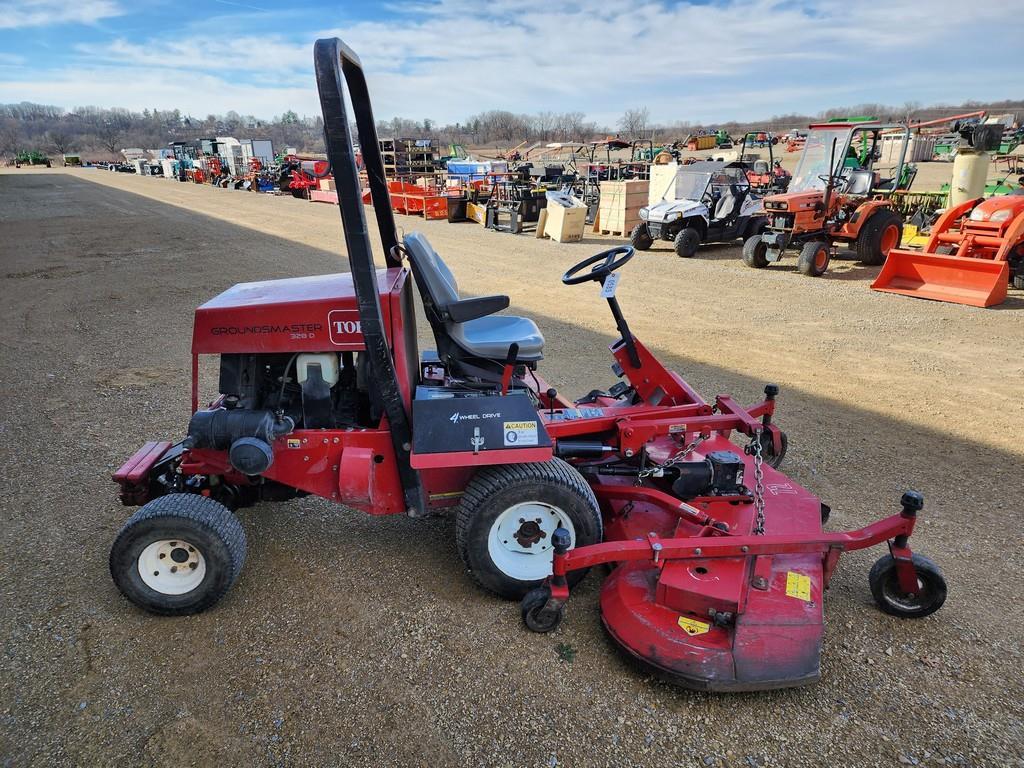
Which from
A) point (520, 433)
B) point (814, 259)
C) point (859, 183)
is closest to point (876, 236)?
point (814, 259)

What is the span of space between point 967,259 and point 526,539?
25.1 feet

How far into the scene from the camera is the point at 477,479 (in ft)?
9.24

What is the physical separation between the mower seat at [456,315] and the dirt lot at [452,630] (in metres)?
0.97

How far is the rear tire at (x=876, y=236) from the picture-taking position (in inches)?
396

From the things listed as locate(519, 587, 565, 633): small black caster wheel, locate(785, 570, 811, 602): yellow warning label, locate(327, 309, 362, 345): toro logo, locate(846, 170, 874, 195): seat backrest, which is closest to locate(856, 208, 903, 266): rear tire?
locate(846, 170, 874, 195): seat backrest

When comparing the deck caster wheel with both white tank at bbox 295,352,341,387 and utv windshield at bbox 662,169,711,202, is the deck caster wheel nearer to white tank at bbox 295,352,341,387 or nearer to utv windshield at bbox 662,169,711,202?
white tank at bbox 295,352,341,387

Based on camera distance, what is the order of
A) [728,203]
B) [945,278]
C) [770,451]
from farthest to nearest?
[728,203], [945,278], [770,451]

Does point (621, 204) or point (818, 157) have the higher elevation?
point (818, 157)

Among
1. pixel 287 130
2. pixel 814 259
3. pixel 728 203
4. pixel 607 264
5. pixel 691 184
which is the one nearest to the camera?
pixel 607 264

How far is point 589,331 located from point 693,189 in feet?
20.6

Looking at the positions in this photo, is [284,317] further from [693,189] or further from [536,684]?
[693,189]

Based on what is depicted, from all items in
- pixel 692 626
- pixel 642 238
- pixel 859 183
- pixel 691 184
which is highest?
pixel 859 183

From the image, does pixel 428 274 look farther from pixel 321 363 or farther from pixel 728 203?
pixel 728 203

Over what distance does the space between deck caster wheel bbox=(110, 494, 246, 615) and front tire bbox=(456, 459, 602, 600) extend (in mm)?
964
